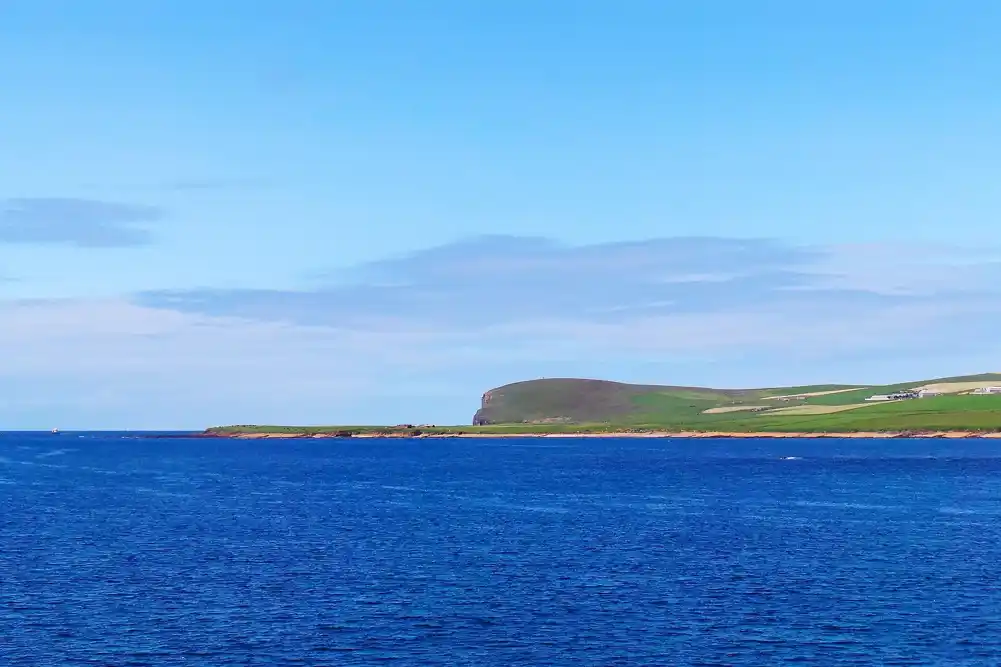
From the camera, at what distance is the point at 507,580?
71000 millimetres

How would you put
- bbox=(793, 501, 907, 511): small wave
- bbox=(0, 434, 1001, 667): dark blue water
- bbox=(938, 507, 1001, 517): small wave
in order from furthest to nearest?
bbox=(793, 501, 907, 511): small wave
bbox=(938, 507, 1001, 517): small wave
bbox=(0, 434, 1001, 667): dark blue water

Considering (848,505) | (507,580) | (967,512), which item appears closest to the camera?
(507,580)

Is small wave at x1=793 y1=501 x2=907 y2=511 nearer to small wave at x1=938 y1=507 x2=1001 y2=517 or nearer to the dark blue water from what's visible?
the dark blue water

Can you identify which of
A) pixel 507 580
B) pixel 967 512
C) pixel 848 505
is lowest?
pixel 967 512

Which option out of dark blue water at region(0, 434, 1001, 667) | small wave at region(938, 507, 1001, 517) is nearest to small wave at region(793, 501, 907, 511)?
dark blue water at region(0, 434, 1001, 667)

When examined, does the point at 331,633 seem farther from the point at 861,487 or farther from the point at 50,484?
the point at 50,484

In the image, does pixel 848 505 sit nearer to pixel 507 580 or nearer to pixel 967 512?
pixel 967 512

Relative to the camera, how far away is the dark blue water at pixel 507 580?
172ft

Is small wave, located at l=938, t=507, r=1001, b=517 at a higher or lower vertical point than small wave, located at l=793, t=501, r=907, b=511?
lower

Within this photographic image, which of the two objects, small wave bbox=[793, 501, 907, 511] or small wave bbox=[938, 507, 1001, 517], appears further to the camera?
small wave bbox=[793, 501, 907, 511]

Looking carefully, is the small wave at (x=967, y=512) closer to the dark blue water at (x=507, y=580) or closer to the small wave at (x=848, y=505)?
the dark blue water at (x=507, y=580)

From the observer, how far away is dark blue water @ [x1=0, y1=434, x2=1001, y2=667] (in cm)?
5234

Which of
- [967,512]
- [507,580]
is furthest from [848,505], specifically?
[507,580]

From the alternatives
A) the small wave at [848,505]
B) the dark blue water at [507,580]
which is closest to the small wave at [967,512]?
the dark blue water at [507,580]
